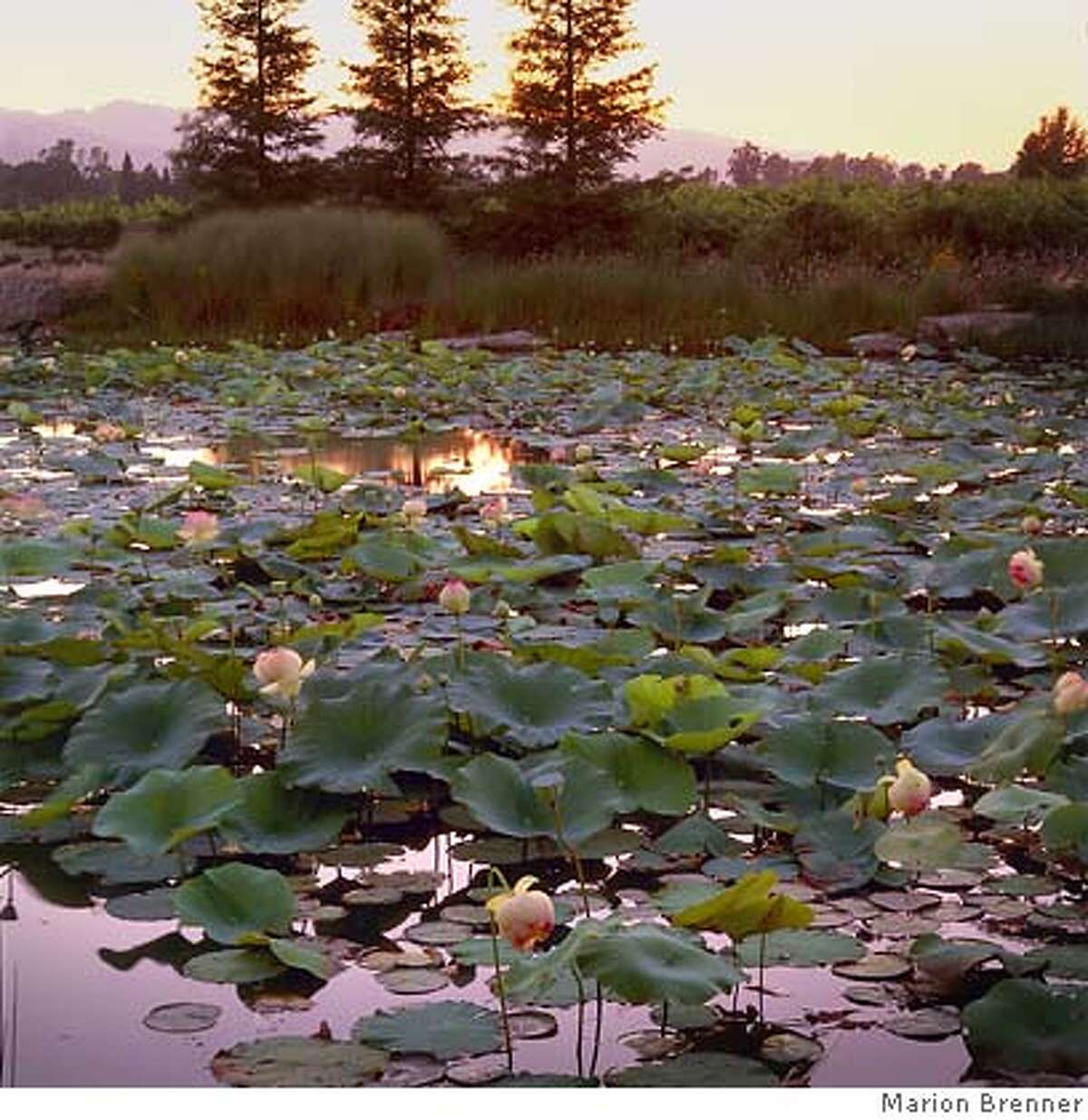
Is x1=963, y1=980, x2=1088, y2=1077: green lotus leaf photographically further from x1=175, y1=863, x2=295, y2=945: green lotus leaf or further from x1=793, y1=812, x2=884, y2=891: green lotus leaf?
x1=175, y1=863, x2=295, y2=945: green lotus leaf

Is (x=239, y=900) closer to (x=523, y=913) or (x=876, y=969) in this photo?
(x=523, y=913)

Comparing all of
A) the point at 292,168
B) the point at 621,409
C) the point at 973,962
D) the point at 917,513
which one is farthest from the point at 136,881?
the point at 292,168

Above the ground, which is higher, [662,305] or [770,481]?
[662,305]

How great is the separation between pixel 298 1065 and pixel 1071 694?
0.70 m

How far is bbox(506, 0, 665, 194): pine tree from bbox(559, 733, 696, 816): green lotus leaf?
5980 millimetres

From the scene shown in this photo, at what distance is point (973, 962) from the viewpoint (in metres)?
1.16

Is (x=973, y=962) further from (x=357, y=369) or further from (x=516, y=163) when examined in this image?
(x=516, y=163)

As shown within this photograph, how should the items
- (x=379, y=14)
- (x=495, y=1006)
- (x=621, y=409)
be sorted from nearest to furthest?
(x=495, y=1006) → (x=621, y=409) → (x=379, y=14)

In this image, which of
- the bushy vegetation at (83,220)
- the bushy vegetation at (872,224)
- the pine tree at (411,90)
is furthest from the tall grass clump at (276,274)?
the bushy vegetation at (872,224)

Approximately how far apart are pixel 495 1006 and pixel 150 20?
2.66 meters

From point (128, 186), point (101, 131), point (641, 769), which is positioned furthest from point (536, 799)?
point (128, 186)

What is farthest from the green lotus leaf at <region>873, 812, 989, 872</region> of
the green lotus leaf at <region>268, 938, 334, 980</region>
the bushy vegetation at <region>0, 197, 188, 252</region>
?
the bushy vegetation at <region>0, 197, 188, 252</region>

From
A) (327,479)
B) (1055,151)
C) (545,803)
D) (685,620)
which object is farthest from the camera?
(1055,151)

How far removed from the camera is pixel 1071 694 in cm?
140
